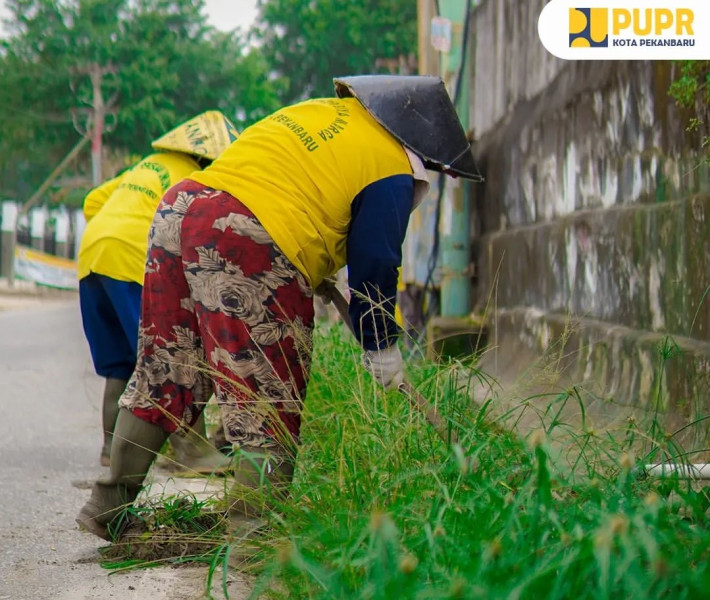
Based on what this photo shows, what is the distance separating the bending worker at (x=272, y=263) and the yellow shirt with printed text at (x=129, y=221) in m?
1.33

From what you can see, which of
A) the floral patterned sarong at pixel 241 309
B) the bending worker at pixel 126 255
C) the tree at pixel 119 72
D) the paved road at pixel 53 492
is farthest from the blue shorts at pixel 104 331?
the tree at pixel 119 72

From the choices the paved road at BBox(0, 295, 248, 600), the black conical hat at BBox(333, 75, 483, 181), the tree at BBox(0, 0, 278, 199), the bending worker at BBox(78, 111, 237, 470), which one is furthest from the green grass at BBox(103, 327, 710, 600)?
the tree at BBox(0, 0, 278, 199)

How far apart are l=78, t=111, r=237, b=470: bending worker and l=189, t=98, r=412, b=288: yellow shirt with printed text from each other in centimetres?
141

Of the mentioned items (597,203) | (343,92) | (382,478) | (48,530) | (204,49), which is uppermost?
(204,49)

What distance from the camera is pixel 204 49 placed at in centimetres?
3103

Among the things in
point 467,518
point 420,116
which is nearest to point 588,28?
point 420,116

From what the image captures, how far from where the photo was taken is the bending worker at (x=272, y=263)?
3.29m

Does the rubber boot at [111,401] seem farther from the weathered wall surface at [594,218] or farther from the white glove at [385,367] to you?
the white glove at [385,367]

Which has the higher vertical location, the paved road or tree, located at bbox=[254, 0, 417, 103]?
tree, located at bbox=[254, 0, 417, 103]

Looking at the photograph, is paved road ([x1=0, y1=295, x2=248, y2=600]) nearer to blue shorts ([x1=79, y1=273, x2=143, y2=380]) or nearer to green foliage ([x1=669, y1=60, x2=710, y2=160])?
blue shorts ([x1=79, y1=273, x2=143, y2=380])

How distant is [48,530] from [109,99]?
2807cm

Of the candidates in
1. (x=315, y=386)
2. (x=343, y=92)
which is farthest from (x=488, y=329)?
(x=343, y=92)

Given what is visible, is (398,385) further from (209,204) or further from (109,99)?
(109,99)

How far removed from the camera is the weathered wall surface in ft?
13.4
